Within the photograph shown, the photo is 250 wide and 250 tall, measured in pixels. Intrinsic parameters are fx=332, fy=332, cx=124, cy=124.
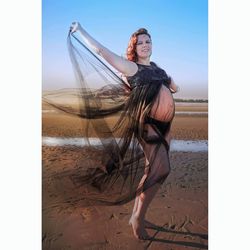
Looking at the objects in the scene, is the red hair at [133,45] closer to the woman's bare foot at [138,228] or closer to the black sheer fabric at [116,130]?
the black sheer fabric at [116,130]

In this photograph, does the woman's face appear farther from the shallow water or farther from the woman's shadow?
the woman's shadow

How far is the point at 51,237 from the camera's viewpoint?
2.39 meters

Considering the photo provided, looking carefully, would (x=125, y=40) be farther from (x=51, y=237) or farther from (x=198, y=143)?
(x=51, y=237)

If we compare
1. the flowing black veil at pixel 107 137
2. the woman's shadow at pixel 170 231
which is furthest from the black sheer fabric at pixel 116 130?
the woman's shadow at pixel 170 231

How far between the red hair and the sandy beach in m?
0.47

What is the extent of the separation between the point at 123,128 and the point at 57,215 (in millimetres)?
787

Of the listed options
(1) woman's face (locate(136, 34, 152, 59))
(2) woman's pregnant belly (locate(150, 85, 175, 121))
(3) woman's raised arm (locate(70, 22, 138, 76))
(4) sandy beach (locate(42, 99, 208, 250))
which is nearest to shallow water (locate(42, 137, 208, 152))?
(4) sandy beach (locate(42, 99, 208, 250))

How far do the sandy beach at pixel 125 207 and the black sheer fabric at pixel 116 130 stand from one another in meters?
0.06

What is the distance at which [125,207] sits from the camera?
239 centimetres

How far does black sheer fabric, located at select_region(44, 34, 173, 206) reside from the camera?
2.38 meters

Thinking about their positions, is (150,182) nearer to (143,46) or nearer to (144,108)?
(144,108)
